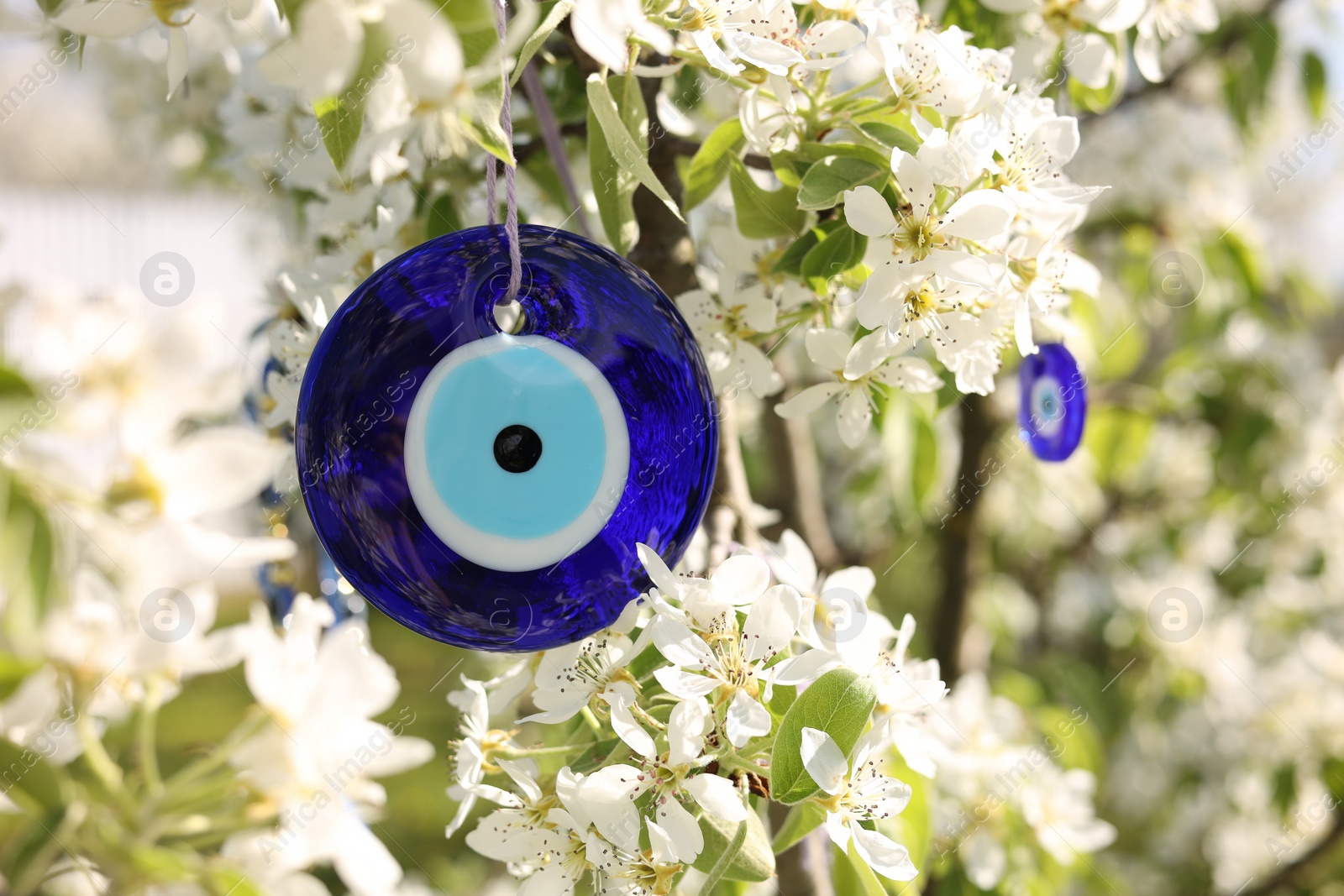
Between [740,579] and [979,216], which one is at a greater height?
[979,216]

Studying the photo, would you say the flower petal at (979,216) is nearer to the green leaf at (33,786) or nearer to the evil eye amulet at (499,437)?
the evil eye amulet at (499,437)

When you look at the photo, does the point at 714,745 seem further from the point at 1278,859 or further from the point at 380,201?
the point at 1278,859

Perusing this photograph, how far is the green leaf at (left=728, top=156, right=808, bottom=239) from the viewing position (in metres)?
0.67

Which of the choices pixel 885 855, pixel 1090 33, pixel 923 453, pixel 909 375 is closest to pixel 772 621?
pixel 885 855

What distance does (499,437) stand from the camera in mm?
490

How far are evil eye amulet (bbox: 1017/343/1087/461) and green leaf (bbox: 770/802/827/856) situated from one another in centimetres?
40

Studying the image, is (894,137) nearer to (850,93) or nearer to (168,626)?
(850,93)

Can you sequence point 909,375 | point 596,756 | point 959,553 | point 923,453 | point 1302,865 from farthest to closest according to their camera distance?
point 959,553 < point 1302,865 < point 923,453 < point 909,375 < point 596,756

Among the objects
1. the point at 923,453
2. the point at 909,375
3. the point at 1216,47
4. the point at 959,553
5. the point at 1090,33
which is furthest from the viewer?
the point at 1216,47

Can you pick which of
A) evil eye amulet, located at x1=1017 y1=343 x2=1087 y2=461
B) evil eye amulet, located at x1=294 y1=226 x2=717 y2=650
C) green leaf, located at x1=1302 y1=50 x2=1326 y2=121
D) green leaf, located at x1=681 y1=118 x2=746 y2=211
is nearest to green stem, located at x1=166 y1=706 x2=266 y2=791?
evil eye amulet, located at x1=294 y1=226 x2=717 y2=650

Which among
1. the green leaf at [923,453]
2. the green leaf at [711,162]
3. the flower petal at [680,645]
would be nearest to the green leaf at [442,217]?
the green leaf at [711,162]

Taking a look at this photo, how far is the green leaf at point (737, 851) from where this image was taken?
51 cm

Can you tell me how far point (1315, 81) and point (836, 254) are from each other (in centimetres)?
155

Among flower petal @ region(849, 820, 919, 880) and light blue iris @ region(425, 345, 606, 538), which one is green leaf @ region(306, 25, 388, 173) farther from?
flower petal @ region(849, 820, 919, 880)
